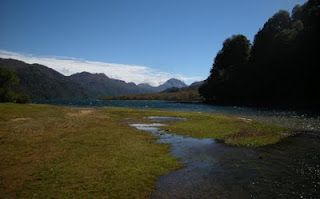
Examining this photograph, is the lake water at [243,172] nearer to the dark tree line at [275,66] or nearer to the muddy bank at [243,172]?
the muddy bank at [243,172]

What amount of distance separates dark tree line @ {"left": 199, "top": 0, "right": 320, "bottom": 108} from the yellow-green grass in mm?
84461

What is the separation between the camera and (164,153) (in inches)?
1113

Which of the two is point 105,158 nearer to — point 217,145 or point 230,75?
point 217,145

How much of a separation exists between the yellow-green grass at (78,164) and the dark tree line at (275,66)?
84.5 meters

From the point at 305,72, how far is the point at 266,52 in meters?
29.5

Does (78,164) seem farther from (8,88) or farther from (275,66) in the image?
(275,66)

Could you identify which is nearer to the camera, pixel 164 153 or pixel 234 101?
pixel 164 153

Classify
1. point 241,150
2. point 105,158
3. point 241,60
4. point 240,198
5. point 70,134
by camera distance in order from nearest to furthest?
point 240,198, point 105,158, point 241,150, point 70,134, point 241,60

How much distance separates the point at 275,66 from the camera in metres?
122

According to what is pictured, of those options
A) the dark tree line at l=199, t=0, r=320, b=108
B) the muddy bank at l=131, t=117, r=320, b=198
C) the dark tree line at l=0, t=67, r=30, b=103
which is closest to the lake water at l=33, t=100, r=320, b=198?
Result: the muddy bank at l=131, t=117, r=320, b=198

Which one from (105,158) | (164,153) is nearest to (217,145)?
(164,153)

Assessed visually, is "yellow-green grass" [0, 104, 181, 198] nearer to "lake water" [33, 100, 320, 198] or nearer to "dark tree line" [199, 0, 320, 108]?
"lake water" [33, 100, 320, 198]

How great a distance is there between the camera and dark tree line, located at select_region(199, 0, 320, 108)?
327ft

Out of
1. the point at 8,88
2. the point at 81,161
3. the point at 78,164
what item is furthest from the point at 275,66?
the point at 78,164
